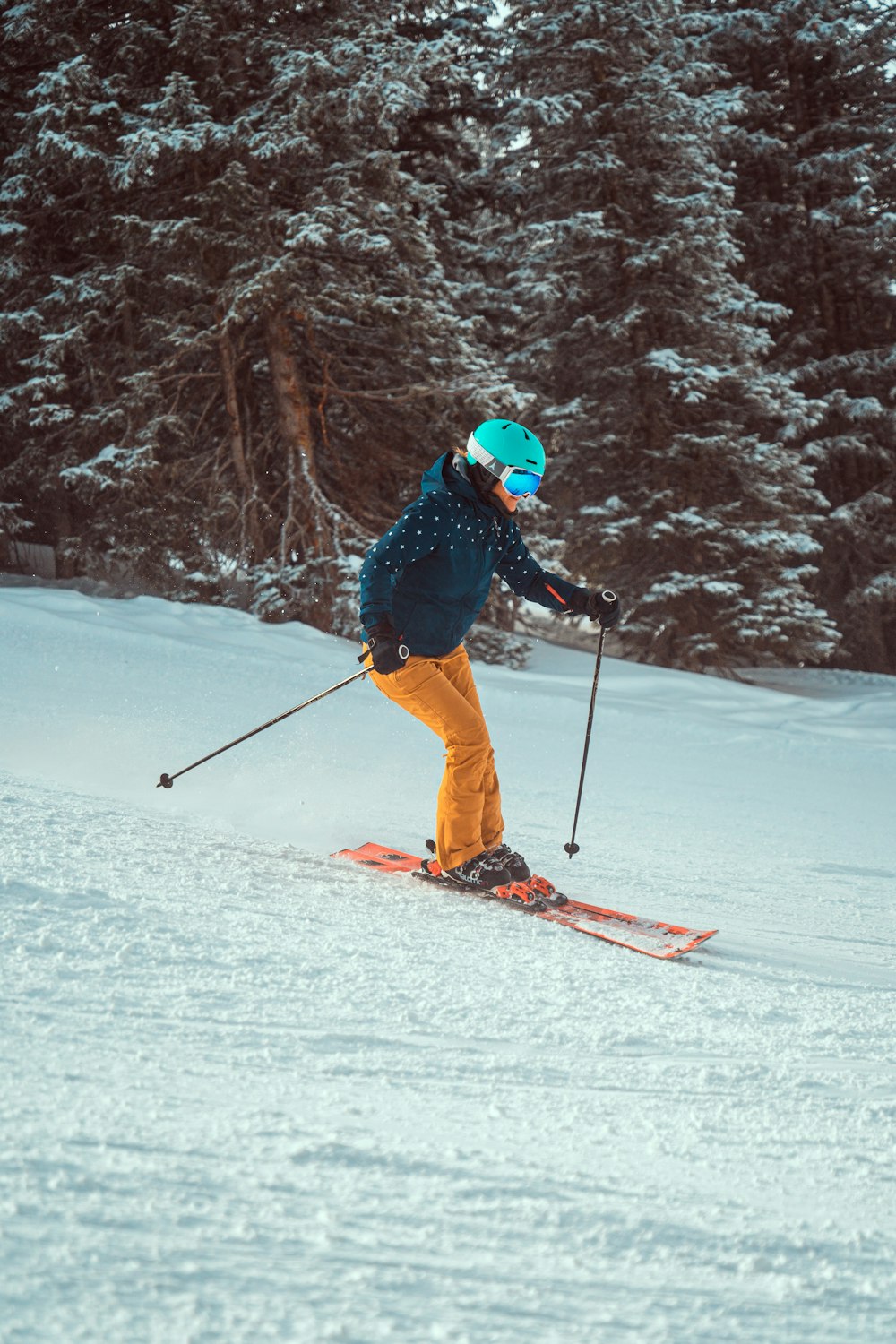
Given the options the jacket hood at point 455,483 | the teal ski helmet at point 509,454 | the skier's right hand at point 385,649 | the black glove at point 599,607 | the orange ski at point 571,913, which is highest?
the teal ski helmet at point 509,454

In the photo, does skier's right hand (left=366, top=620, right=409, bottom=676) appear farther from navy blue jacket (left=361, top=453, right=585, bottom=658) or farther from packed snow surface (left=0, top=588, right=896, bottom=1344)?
packed snow surface (left=0, top=588, right=896, bottom=1344)

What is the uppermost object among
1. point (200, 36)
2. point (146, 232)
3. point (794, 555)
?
point (200, 36)

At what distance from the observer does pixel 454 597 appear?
4395 mm

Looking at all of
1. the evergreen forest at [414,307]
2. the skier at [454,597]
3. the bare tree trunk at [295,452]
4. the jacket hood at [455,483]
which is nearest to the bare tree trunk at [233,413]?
the evergreen forest at [414,307]

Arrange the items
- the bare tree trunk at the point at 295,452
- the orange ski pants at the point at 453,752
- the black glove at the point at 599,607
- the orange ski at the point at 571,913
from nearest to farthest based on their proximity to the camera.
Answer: the orange ski at the point at 571,913
the orange ski pants at the point at 453,752
the black glove at the point at 599,607
the bare tree trunk at the point at 295,452

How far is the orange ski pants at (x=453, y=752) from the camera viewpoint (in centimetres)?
434

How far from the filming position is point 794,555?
62.5ft

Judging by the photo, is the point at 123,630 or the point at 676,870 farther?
the point at 123,630

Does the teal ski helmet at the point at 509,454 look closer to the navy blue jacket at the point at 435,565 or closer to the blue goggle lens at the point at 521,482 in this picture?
the blue goggle lens at the point at 521,482

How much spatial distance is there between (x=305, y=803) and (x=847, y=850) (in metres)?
2.98

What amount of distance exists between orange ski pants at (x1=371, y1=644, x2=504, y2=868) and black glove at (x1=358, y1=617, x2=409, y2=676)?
191 mm

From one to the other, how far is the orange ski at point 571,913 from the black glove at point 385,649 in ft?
2.97

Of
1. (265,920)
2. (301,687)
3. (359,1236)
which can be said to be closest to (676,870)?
(265,920)

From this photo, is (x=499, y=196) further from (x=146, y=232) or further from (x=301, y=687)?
(x=301, y=687)
